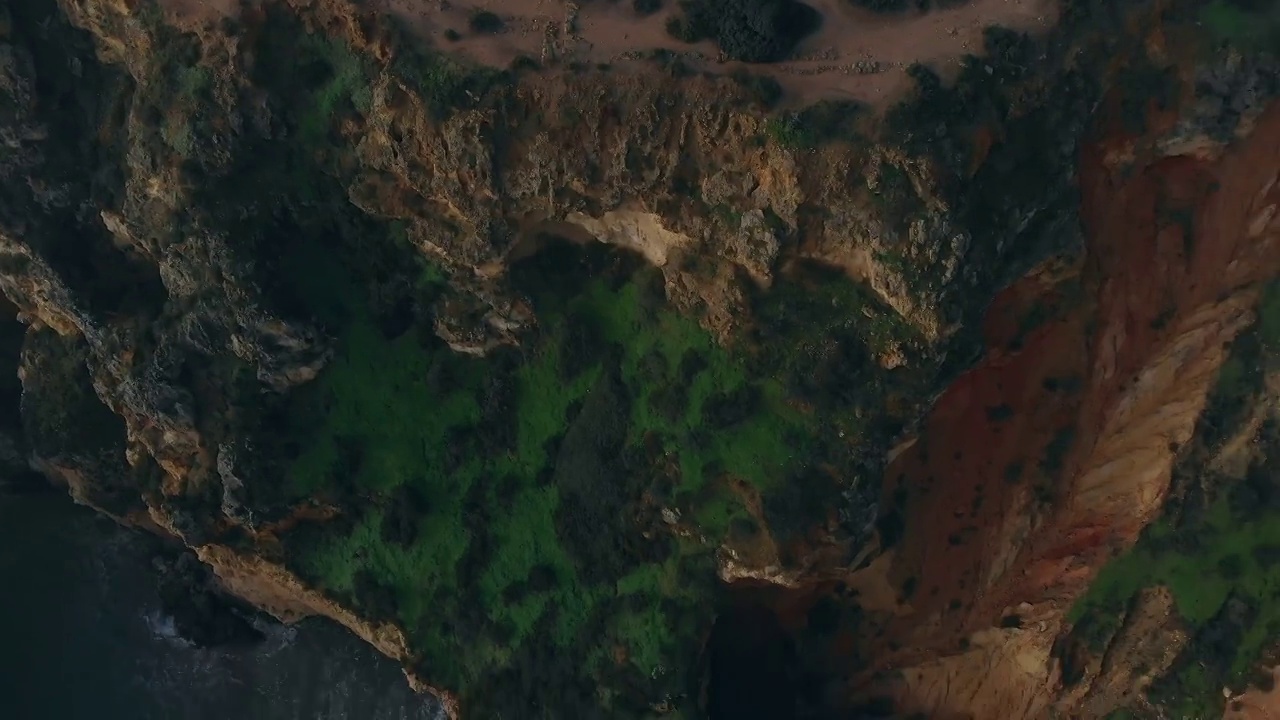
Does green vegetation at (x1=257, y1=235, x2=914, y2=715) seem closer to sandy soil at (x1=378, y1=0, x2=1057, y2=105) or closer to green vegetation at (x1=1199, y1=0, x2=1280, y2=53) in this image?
sandy soil at (x1=378, y1=0, x2=1057, y2=105)

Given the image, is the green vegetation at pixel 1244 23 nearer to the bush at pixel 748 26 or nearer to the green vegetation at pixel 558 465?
the bush at pixel 748 26

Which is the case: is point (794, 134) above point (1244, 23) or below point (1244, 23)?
below

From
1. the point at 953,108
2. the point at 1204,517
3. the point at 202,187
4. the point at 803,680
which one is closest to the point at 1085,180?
the point at 953,108

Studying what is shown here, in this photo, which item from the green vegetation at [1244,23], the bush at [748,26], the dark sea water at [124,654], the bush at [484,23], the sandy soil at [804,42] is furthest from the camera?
the dark sea water at [124,654]

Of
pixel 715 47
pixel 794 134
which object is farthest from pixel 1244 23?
pixel 715 47

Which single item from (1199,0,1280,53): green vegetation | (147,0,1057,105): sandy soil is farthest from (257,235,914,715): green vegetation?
(1199,0,1280,53): green vegetation

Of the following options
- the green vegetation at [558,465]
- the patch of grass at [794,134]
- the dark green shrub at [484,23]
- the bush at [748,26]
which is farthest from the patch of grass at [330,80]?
the patch of grass at [794,134]

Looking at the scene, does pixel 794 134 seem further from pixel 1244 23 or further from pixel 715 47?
pixel 1244 23
